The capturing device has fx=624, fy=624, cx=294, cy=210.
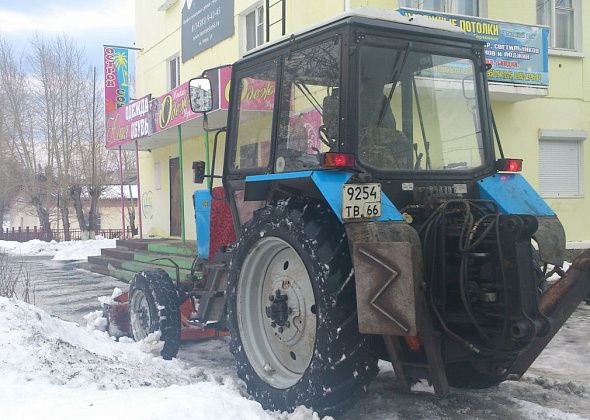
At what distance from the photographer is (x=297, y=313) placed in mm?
4055

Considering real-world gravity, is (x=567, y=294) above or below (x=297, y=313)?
above

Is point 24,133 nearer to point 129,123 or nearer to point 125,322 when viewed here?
point 129,123

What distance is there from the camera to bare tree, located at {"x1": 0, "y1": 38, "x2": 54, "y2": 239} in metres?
29.8

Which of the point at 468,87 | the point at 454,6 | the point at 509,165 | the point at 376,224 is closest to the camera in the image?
the point at 376,224

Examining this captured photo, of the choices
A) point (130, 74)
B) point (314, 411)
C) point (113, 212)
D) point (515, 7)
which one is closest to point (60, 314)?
point (314, 411)

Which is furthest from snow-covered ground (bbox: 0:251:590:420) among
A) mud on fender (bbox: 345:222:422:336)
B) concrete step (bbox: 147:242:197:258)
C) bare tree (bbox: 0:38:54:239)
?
bare tree (bbox: 0:38:54:239)

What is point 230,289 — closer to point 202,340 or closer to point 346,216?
point 346,216

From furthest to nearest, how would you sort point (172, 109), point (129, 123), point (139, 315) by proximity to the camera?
point (129, 123) → point (172, 109) → point (139, 315)

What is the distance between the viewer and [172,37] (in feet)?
56.8

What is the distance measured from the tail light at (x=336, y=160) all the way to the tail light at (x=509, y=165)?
133 cm

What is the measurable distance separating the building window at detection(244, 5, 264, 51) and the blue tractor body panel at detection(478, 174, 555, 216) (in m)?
9.30

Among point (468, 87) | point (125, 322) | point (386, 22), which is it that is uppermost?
point (386, 22)

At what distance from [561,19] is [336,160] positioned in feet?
34.7

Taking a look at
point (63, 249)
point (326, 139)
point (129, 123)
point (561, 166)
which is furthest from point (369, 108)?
point (63, 249)
